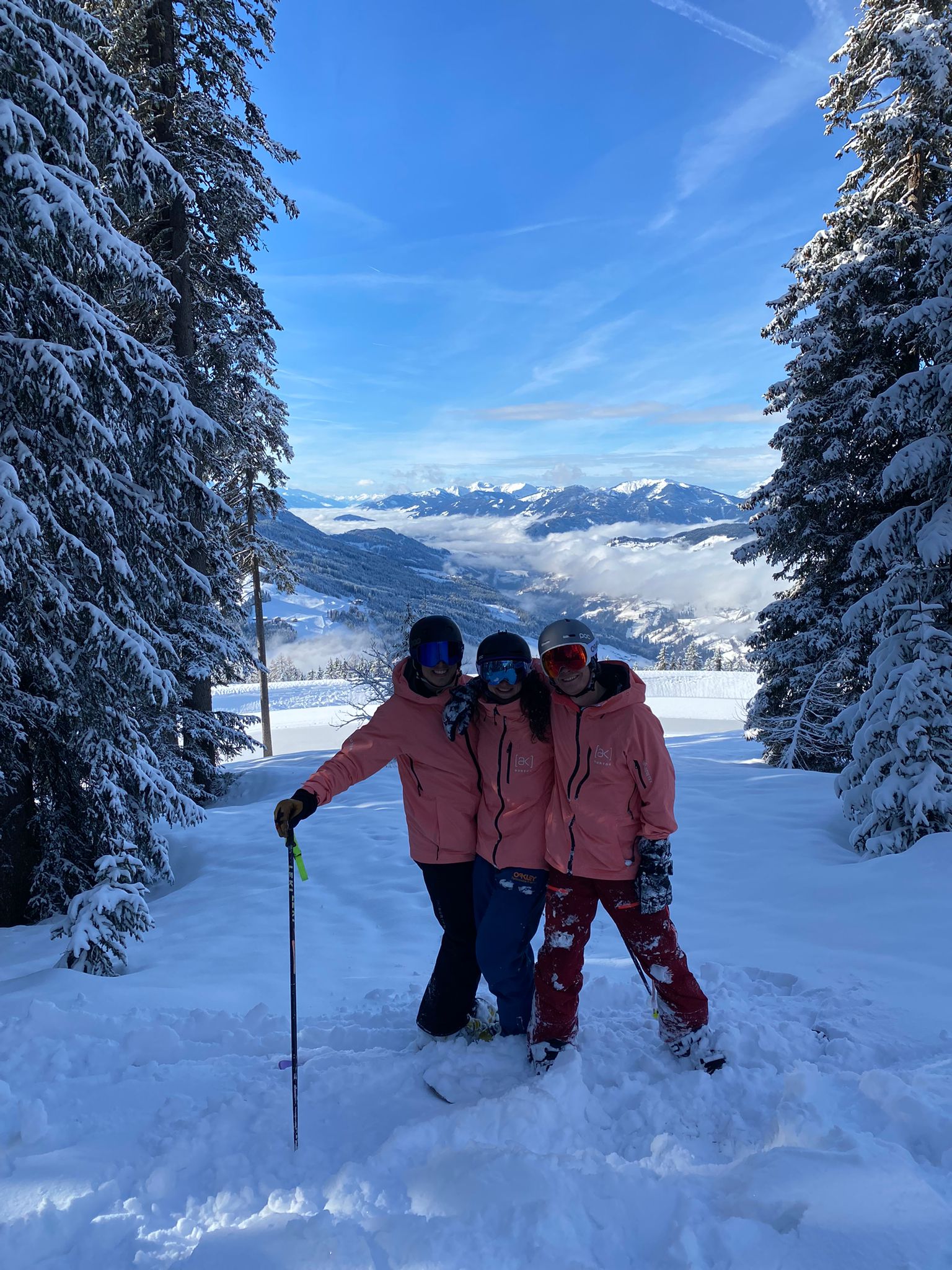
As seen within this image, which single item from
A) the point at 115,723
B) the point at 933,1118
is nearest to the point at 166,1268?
the point at 933,1118

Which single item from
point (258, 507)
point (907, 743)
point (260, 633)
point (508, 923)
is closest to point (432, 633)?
point (508, 923)

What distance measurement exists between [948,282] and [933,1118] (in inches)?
318

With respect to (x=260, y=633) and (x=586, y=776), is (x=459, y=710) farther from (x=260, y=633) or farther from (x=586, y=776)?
(x=260, y=633)

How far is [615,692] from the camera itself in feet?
10.1

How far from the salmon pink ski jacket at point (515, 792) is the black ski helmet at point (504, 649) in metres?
0.26

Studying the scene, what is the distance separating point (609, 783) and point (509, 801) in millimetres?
480

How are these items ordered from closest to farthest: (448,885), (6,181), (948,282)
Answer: (448,885) → (6,181) → (948,282)

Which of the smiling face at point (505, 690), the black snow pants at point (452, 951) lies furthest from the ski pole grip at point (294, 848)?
the smiling face at point (505, 690)

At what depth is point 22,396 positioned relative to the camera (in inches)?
208

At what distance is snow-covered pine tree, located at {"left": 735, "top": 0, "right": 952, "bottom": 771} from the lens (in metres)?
10.6

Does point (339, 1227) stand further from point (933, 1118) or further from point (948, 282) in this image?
point (948, 282)

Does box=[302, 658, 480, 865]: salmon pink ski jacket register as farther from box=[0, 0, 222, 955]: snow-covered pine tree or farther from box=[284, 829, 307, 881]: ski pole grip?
box=[0, 0, 222, 955]: snow-covered pine tree

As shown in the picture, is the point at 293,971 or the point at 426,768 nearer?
the point at 293,971

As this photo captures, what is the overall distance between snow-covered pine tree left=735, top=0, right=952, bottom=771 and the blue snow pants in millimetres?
8464
